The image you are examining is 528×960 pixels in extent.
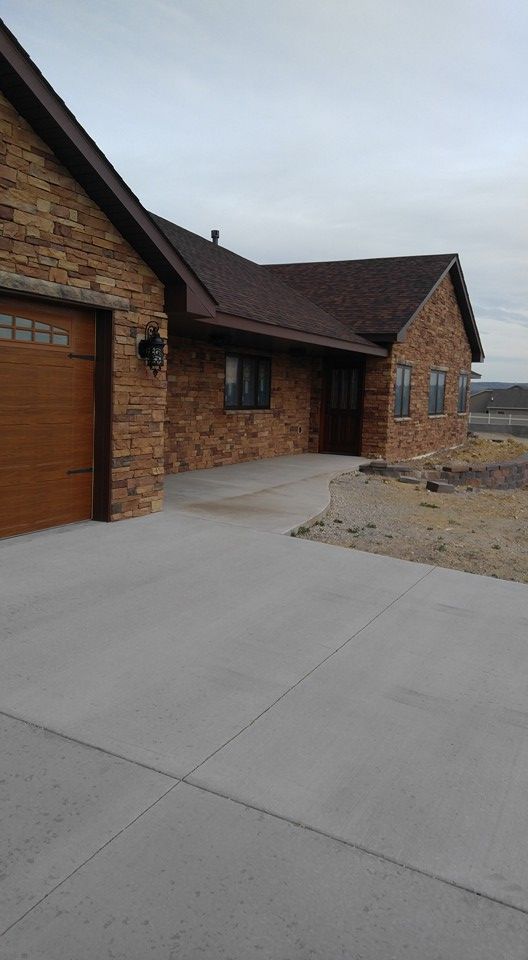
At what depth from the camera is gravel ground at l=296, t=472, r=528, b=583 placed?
7496mm

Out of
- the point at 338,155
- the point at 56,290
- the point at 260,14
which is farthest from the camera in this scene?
the point at 338,155

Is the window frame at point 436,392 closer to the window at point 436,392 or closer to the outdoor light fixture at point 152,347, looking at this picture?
the window at point 436,392

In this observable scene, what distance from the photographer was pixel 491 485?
52.7ft

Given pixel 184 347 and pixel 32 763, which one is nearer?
pixel 32 763

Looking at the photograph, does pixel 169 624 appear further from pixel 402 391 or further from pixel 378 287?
pixel 378 287

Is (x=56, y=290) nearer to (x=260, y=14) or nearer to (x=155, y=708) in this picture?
(x=155, y=708)

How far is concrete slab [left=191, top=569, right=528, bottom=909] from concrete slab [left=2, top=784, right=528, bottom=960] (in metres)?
0.16

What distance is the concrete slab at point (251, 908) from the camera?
212cm

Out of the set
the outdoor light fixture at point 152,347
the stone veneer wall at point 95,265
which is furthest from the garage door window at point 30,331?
the outdoor light fixture at point 152,347

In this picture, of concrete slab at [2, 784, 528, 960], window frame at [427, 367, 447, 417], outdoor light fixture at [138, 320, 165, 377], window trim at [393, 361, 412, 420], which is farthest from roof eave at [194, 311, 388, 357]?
concrete slab at [2, 784, 528, 960]

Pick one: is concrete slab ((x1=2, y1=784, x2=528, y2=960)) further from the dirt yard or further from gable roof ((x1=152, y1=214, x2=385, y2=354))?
the dirt yard

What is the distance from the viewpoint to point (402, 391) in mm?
17281

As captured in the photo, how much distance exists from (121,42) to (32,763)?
1108 centimetres

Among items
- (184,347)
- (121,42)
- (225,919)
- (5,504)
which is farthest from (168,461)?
(225,919)
